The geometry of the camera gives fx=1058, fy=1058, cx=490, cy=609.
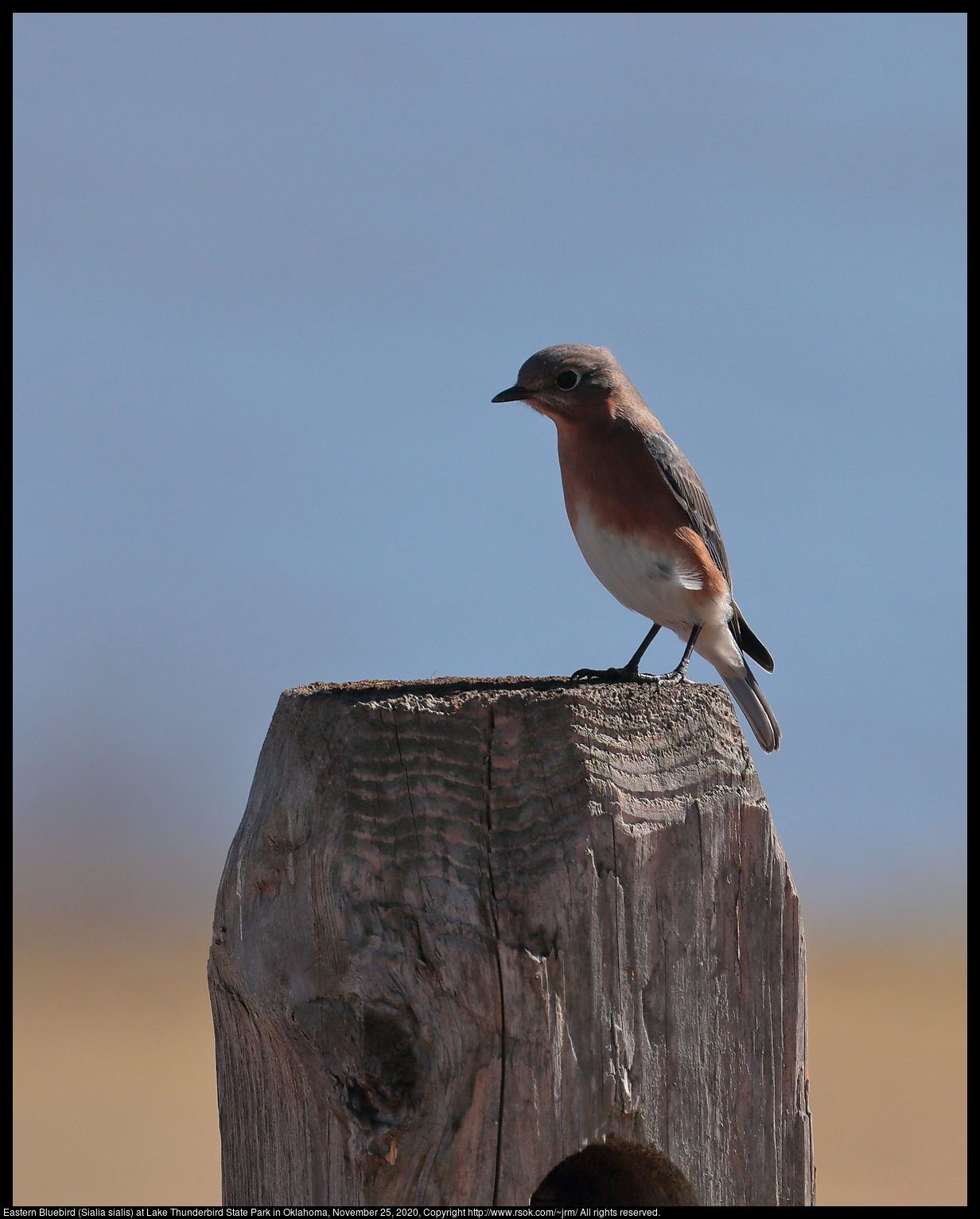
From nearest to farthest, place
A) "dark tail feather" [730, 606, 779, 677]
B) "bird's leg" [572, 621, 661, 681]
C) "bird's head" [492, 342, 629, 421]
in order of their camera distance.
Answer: "bird's leg" [572, 621, 661, 681] < "bird's head" [492, 342, 629, 421] < "dark tail feather" [730, 606, 779, 677]

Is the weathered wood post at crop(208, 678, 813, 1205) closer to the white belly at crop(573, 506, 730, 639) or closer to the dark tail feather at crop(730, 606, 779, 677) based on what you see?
the white belly at crop(573, 506, 730, 639)

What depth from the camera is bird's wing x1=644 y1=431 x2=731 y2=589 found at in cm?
479

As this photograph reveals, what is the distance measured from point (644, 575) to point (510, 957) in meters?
2.75

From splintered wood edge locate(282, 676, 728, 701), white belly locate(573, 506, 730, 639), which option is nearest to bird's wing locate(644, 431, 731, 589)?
white belly locate(573, 506, 730, 639)

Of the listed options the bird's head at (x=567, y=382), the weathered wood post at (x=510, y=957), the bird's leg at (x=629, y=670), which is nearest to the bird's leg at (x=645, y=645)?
the bird's leg at (x=629, y=670)

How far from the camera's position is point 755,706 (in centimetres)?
555

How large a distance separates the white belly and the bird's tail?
62 centimetres

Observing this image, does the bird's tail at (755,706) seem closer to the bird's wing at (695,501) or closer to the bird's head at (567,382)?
the bird's wing at (695,501)

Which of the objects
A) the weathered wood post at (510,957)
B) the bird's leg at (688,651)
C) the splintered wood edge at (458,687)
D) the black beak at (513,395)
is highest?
the black beak at (513,395)

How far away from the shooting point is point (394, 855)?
2348 mm

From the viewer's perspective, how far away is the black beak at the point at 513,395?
4.79 meters

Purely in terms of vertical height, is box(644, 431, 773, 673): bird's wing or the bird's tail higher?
box(644, 431, 773, 673): bird's wing

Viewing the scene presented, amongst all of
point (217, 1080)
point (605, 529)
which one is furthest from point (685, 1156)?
point (605, 529)

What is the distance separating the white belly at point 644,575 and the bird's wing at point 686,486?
27 cm
